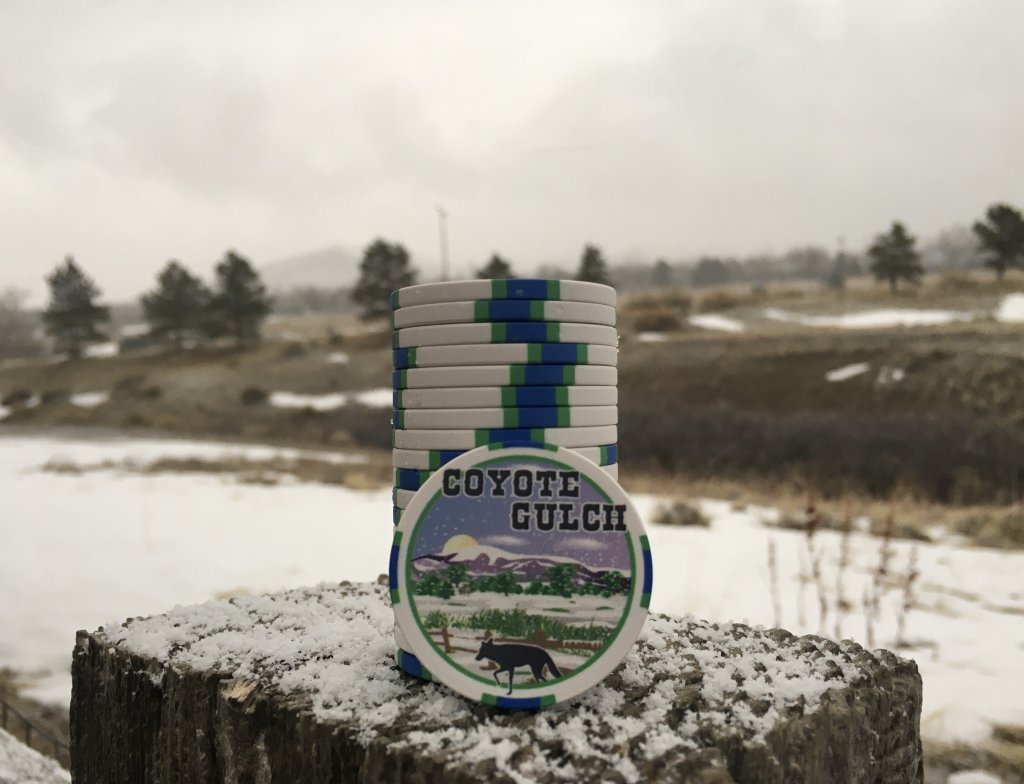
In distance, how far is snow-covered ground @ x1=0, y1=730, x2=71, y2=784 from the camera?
6.89 ft

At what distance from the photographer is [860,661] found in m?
1.57

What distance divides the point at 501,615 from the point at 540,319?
1.59 feet

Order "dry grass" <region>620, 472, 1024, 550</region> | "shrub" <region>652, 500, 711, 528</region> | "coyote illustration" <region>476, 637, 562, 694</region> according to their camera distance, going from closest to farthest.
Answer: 1. "coyote illustration" <region>476, 637, 562, 694</region>
2. "dry grass" <region>620, 472, 1024, 550</region>
3. "shrub" <region>652, 500, 711, 528</region>

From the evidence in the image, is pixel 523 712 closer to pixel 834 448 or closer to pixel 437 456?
pixel 437 456

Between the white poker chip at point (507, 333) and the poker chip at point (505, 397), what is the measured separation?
8 cm

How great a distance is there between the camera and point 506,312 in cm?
140

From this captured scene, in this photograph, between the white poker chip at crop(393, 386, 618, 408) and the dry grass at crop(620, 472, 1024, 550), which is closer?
the white poker chip at crop(393, 386, 618, 408)

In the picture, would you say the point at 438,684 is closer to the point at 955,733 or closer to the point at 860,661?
the point at 860,661

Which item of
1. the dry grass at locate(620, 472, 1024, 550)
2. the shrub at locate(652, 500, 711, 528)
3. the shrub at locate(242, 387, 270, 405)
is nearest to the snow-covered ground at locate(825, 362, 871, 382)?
the dry grass at locate(620, 472, 1024, 550)

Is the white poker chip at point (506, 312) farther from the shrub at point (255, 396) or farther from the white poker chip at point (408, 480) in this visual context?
the shrub at point (255, 396)

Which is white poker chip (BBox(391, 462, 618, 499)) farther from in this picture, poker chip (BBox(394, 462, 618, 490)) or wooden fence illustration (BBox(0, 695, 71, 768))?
wooden fence illustration (BBox(0, 695, 71, 768))

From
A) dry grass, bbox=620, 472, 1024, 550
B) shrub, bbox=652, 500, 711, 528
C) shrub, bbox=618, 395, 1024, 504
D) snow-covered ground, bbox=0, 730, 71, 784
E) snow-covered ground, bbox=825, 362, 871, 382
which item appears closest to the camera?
snow-covered ground, bbox=0, 730, 71, 784

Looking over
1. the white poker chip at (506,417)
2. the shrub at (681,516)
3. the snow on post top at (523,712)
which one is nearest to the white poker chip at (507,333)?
the white poker chip at (506,417)

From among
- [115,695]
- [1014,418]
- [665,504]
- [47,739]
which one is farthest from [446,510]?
[1014,418]
